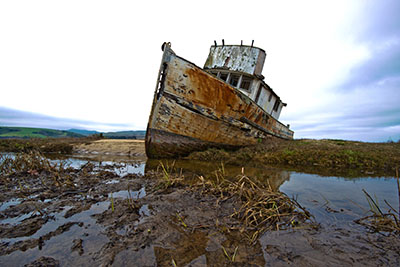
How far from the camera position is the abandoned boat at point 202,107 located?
5.95m

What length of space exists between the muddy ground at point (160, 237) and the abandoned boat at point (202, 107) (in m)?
3.95

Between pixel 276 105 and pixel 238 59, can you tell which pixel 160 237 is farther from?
pixel 276 105

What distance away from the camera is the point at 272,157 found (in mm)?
6441

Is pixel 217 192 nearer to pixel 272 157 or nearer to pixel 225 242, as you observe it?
pixel 225 242

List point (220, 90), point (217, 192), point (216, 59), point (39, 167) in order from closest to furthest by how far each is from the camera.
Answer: point (217, 192)
point (39, 167)
point (220, 90)
point (216, 59)

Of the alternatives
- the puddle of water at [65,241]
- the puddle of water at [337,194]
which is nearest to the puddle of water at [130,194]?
the puddle of water at [65,241]

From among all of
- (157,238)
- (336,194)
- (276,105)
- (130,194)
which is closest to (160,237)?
(157,238)

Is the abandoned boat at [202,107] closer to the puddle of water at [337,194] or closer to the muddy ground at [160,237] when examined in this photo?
the puddle of water at [337,194]

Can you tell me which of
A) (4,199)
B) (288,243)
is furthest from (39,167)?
(288,243)

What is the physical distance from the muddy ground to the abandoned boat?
395 cm

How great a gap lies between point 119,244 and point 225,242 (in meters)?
0.88

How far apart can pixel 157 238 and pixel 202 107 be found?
16.6 feet

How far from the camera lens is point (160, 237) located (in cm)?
160

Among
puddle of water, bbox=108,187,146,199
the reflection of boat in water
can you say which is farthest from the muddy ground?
the reflection of boat in water
